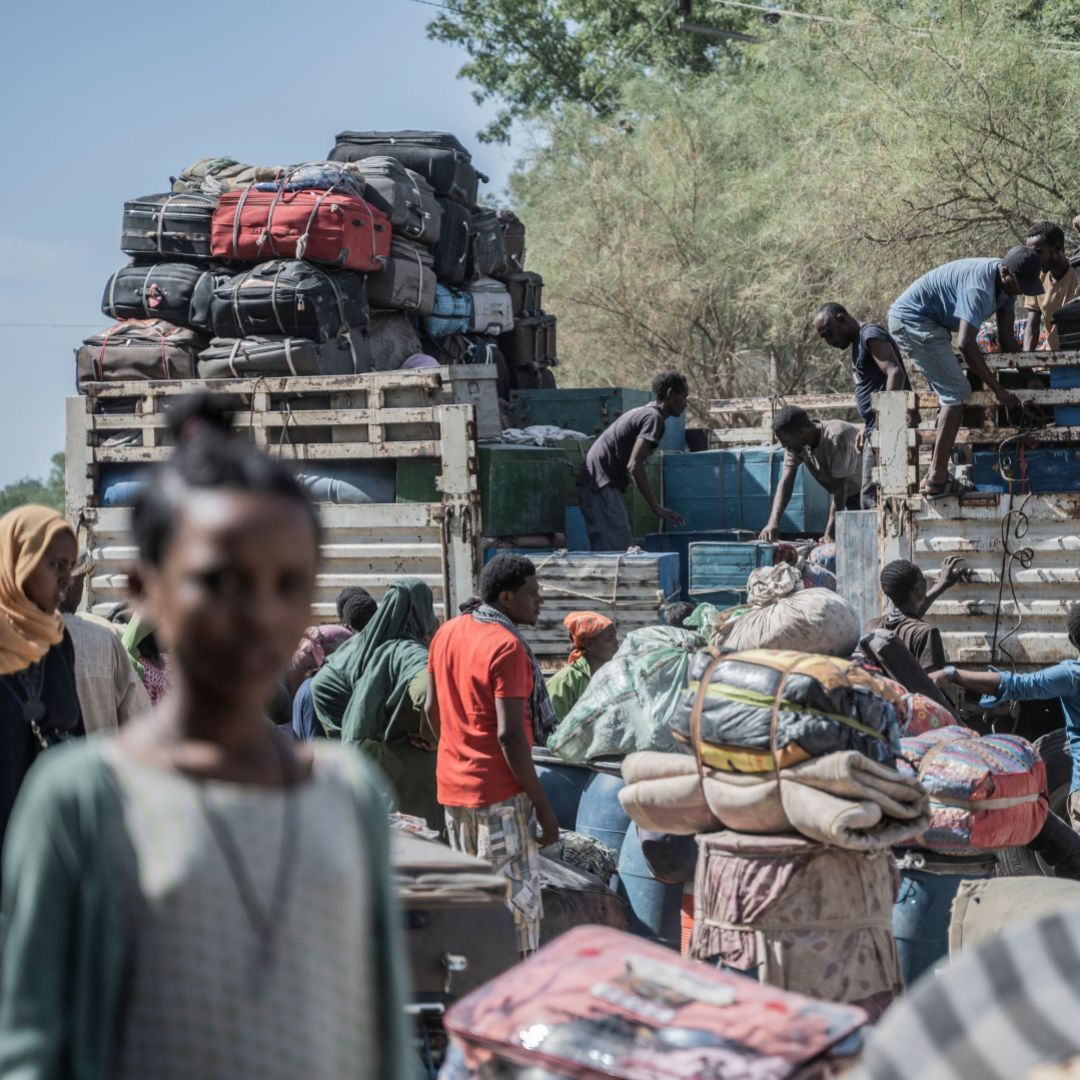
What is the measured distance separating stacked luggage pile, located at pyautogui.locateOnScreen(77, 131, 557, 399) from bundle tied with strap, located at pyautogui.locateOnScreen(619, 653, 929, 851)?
18.1 ft

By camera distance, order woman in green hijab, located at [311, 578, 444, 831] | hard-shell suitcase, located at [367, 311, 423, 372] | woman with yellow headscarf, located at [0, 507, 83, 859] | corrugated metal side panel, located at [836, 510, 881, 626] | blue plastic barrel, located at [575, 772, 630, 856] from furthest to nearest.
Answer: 1. hard-shell suitcase, located at [367, 311, 423, 372]
2. corrugated metal side panel, located at [836, 510, 881, 626]
3. blue plastic barrel, located at [575, 772, 630, 856]
4. woman in green hijab, located at [311, 578, 444, 831]
5. woman with yellow headscarf, located at [0, 507, 83, 859]

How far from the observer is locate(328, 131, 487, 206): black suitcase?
10000mm

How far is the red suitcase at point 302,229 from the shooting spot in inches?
341

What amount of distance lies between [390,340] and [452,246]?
3.15ft

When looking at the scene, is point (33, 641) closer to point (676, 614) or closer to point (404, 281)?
point (676, 614)

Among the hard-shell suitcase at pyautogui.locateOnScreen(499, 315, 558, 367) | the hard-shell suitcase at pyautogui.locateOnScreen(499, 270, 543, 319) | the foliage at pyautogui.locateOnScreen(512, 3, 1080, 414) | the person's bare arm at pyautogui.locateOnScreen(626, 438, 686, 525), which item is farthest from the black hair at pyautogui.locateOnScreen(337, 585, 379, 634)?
the foliage at pyautogui.locateOnScreen(512, 3, 1080, 414)

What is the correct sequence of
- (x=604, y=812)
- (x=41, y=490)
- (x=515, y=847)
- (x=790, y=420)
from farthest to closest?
(x=41, y=490) < (x=790, y=420) < (x=604, y=812) < (x=515, y=847)

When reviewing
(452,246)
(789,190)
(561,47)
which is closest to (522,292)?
(452,246)

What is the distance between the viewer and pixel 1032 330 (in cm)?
791

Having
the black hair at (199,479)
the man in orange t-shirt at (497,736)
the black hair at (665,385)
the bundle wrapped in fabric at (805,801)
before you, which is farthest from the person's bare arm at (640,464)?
the black hair at (199,479)

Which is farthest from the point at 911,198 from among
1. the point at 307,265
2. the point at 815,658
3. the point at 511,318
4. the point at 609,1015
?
the point at 609,1015

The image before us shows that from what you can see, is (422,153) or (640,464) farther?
(422,153)

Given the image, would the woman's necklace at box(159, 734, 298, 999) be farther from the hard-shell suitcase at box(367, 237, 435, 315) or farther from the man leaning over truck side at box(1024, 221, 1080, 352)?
the hard-shell suitcase at box(367, 237, 435, 315)

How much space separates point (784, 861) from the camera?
132 inches
